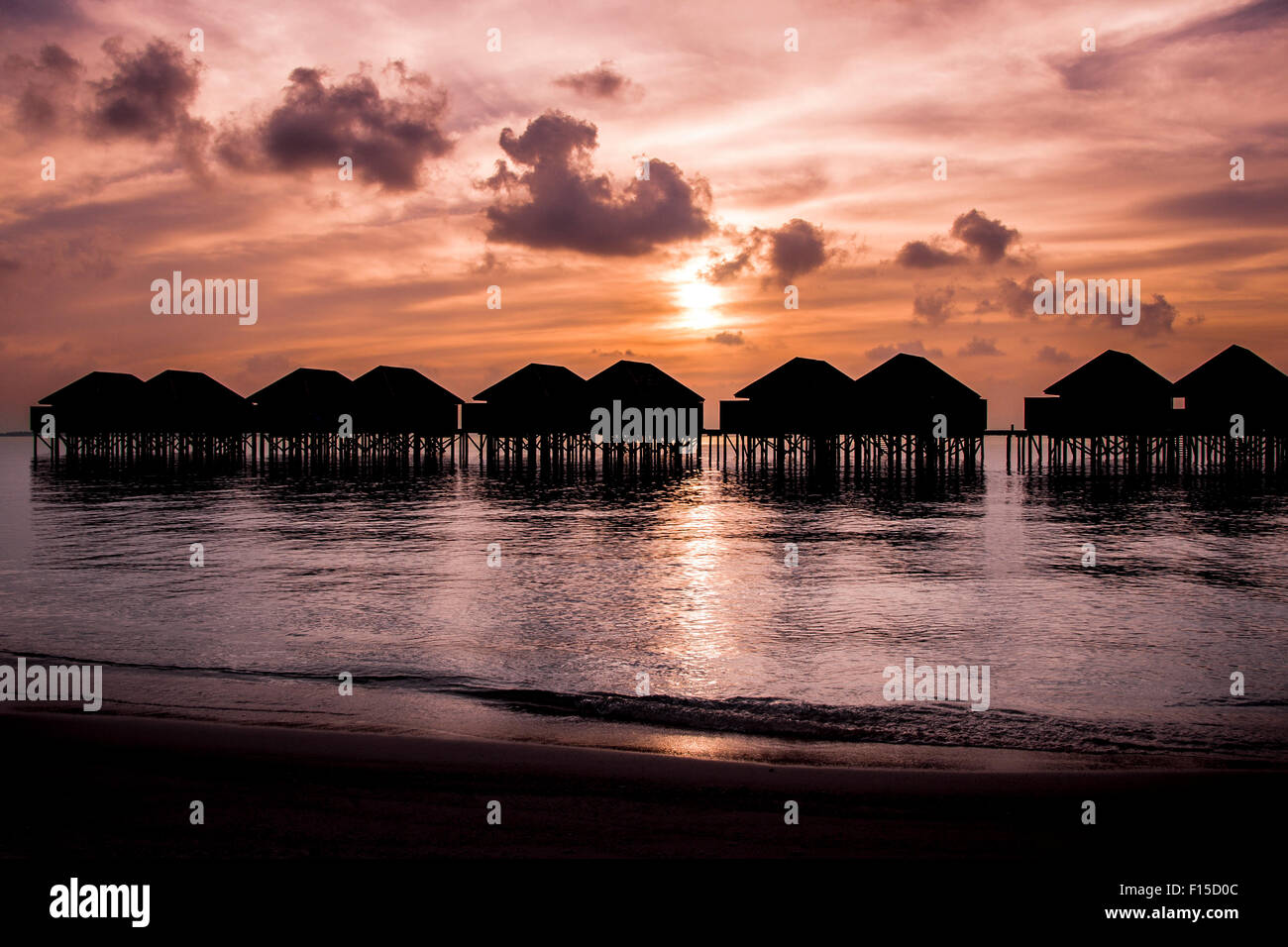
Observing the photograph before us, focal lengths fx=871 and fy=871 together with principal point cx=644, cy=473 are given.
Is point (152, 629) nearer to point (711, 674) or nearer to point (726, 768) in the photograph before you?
point (711, 674)

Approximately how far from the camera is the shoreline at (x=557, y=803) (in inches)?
155

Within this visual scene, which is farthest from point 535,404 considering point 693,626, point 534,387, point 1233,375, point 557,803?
point 557,803

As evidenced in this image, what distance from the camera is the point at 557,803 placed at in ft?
14.8

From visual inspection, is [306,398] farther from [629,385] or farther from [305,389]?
[629,385]

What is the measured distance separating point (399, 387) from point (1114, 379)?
42.7m

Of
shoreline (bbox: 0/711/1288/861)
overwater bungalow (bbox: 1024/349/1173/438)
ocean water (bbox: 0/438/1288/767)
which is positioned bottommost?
ocean water (bbox: 0/438/1288/767)

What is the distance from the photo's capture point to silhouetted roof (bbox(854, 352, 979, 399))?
47.8 m

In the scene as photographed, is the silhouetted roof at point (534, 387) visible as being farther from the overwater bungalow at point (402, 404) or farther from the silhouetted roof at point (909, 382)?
the silhouetted roof at point (909, 382)

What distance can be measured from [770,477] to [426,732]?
4025cm

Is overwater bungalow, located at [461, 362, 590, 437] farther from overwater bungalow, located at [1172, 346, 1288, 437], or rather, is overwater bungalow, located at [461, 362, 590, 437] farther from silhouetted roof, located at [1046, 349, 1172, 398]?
overwater bungalow, located at [1172, 346, 1288, 437]

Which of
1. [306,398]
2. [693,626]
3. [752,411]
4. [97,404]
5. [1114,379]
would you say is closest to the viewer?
[693,626]

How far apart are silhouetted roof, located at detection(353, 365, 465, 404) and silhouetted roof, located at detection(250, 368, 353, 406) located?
1205mm

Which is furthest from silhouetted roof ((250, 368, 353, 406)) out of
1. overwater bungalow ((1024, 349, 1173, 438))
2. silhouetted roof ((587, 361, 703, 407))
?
overwater bungalow ((1024, 349, 1173, 438))

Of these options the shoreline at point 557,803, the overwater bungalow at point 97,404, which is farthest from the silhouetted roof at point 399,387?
the shoreline at point 557,803
